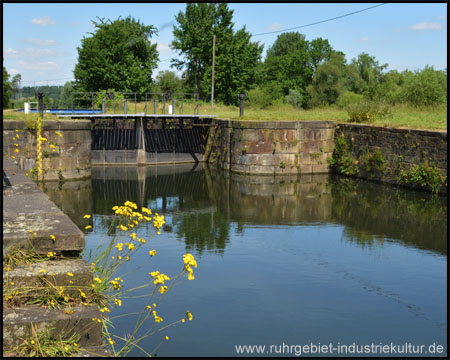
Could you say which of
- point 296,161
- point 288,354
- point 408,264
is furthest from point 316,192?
point 288,354

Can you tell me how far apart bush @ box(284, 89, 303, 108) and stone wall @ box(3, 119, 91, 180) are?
3613cm

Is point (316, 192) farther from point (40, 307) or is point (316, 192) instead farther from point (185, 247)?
point (40, 307)

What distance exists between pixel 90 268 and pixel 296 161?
17.1m

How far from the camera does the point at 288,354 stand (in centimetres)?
597

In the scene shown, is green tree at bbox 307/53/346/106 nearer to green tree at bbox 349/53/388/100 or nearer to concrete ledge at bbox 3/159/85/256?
green tree at bbox 349/53/388/100

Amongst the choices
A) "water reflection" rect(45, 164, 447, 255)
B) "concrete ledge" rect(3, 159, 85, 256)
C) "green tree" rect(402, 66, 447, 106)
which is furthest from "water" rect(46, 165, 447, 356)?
"green tree" rect(402, 66, 447, 106)

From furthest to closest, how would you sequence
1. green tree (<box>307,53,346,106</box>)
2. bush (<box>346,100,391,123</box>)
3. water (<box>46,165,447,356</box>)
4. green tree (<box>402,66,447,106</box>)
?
1. green tree (<box>307,53,346,106</box>)
2. green tree (<box>402,66,447,106</box>)
3. bush (<box>346,100,391,123</box>)
4. water (<box>46,165,447,356</box>)

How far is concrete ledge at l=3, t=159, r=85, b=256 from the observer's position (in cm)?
446

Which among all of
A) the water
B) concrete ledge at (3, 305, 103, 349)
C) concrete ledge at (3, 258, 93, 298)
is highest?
concrete ledge at (3, 258, 93, 298)

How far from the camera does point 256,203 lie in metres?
15.7

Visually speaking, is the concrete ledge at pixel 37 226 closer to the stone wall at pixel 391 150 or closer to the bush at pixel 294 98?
the stone wall at pixel 391 150

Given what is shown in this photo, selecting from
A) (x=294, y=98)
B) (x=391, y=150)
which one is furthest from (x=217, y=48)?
(x=391, y=150)

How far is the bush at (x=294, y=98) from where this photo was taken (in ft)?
176

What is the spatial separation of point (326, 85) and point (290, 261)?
156 feet
